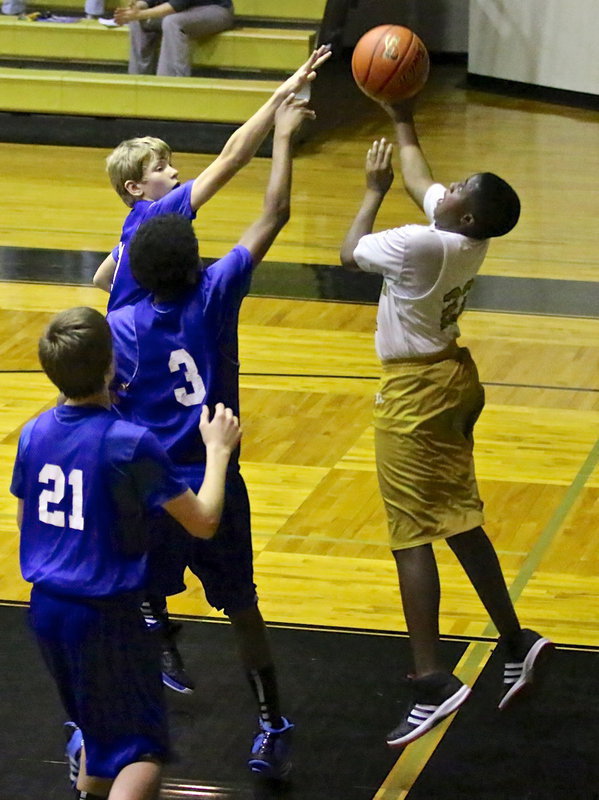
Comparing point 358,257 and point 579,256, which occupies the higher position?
point 358,257

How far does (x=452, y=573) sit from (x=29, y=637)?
141 cm

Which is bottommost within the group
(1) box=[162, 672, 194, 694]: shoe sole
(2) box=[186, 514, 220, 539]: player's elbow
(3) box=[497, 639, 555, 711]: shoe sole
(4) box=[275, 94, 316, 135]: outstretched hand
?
(1) box=[162, 672, 194, 694]: shoe sole

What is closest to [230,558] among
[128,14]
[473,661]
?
[473,661]

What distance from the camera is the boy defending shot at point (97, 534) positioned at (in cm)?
266

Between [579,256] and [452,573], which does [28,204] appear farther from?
[452,573]

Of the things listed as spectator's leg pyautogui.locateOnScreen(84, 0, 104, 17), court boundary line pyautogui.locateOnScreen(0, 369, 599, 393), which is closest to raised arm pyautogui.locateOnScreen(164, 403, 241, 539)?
court boundary line pyautogui.locateOnScreen(0, 369, 599, 393)

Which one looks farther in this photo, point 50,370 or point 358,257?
point 358,257

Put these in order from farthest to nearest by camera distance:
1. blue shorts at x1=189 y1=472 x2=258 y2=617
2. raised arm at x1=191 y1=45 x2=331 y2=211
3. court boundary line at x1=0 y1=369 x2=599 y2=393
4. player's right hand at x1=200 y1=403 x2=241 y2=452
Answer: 1. court boundary line at x1=0 y1=369 x2=599 y2=393
2. raised arm at x1=191 y1=45 x2=331 y2=211
3. blue shorts at x1=189 y1=472 x2=258 y2=617
4. player's right hand at x1=200 y1=403 x2=241 y2=452

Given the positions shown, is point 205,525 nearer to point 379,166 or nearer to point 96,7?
point 379,166

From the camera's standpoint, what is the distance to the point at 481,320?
Result: 732cm

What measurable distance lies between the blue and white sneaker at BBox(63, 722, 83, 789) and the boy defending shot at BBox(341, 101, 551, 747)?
816 millimetres

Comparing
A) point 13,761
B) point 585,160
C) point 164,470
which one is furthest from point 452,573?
point 585,160

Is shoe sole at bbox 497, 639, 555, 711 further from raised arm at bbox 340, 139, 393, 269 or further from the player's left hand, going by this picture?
the player's left hand

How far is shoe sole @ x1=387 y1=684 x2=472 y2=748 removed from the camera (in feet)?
11.5
